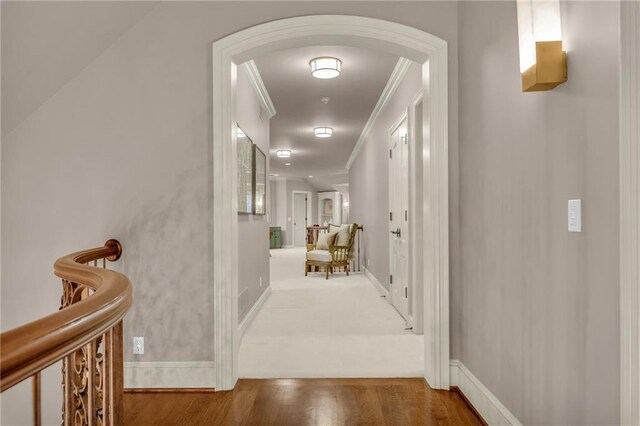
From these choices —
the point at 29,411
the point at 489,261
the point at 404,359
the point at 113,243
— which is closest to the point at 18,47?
the point at 113,243

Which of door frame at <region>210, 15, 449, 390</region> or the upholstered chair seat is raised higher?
door frame at <region>210, 15, 449, 390</region>

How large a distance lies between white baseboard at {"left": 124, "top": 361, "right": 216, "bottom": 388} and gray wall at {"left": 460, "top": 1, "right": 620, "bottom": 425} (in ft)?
5.37

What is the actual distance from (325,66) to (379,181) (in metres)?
2.56

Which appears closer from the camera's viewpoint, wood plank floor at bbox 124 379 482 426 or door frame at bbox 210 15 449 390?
wood plank floor at bbox 124 379 482 426

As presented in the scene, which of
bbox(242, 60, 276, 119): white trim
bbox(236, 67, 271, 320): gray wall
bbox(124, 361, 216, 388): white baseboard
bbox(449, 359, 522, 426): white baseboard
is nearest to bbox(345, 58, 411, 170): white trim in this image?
bbox(242, 60, 276, 119): white trim

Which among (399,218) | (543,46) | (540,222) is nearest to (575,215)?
(540,222)

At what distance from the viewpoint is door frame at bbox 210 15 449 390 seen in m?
2.65

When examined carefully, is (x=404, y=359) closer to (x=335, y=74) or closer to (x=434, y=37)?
(x=434, y=37)

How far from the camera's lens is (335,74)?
422 centimetres

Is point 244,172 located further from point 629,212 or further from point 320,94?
point 629,212

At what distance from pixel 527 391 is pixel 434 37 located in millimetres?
2103

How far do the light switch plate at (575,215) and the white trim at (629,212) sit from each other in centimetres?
21

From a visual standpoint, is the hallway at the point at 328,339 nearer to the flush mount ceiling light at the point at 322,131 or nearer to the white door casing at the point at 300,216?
the flush mount ceiling light at the point at 322,131

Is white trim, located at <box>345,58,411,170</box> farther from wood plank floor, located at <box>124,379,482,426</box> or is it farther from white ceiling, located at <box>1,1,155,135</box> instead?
wood plank floor, located at <box>124,379,482,426</box>
